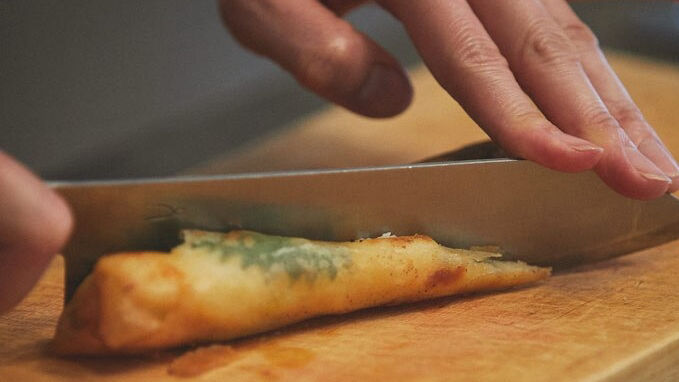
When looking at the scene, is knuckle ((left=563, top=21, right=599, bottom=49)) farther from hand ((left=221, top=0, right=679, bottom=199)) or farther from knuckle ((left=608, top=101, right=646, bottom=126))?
knuckle ((left=608, top=101, right=646, bottom=126))

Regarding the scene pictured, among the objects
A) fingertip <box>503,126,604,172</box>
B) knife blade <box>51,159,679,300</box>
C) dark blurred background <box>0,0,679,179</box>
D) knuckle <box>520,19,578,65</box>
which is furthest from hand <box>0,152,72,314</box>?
dark blurred background <box>0,0,679,179</box>

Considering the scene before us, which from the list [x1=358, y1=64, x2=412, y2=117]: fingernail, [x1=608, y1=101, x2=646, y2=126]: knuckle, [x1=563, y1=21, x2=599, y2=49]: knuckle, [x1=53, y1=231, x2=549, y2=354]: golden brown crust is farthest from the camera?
[x1=358, y1=64, x2=412, y2=117]: fingernail

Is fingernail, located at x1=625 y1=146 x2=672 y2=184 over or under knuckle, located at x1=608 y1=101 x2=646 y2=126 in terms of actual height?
under

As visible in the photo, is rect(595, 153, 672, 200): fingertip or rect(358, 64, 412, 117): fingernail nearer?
rect(595, 153, 672, 200): fingertip

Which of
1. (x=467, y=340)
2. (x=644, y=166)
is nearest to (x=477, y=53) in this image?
(x=644, y=166)

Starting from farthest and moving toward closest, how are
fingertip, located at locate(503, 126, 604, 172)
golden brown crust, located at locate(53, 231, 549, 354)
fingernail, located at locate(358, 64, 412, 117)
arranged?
fingernail, located at locate(358, 64, 412, 117)
fingertip, located at locate(503, 126, 604, 172)
golden brown crust, located at locate(53, 231, 549, 354)

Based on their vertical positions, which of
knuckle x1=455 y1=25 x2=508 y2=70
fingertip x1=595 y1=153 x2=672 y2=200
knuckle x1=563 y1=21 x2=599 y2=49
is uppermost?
knuckle x1=563 y1=21 x2=599 y2=49

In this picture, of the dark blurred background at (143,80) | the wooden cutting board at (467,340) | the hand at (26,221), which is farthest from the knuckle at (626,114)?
the dark blurred background at (143,80)

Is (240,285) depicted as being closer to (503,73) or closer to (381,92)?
(503,73)
